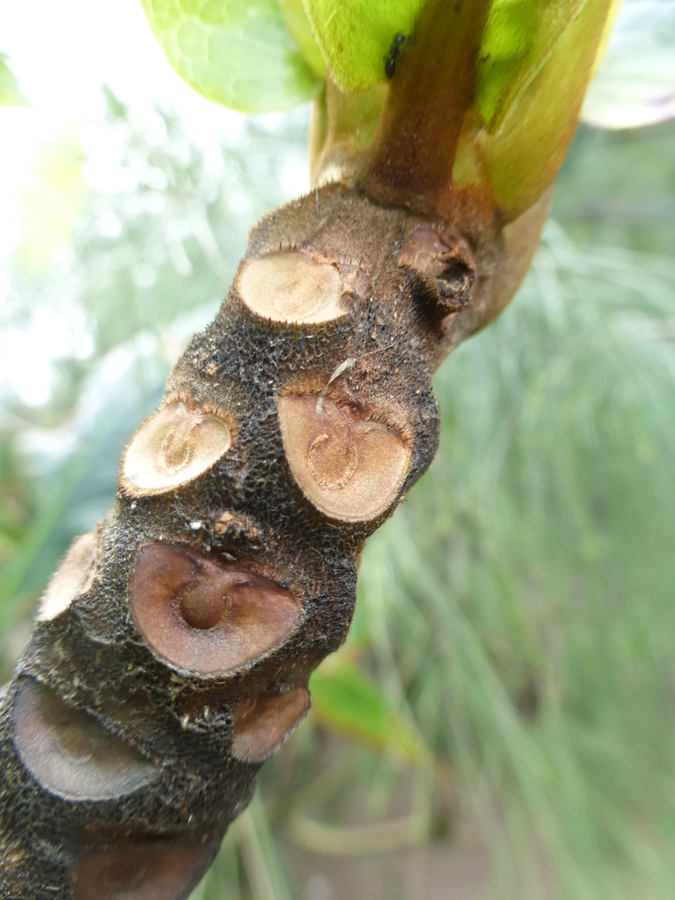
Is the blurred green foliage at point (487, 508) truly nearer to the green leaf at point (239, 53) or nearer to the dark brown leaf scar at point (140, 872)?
the green leaf at point (239, 53)

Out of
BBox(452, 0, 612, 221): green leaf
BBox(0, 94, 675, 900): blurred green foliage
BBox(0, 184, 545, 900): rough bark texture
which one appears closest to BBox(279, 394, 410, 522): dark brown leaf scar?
BBox(0, 184, 545, 900): rough bark texture

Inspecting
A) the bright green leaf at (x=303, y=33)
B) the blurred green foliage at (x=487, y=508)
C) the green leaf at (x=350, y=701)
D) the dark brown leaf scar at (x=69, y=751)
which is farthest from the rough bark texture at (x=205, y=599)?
the green leaf at (x=350, y=701)

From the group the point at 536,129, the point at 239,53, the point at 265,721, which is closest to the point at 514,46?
the point at 536,129

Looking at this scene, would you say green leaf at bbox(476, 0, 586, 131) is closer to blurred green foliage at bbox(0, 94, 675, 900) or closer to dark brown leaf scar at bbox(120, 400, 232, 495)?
dark brown leaf scar at bbox(120, 400, 232, 495)

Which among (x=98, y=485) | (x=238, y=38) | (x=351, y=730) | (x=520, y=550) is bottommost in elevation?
(x=351, y=730)

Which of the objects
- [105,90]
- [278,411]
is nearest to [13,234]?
[105,90]

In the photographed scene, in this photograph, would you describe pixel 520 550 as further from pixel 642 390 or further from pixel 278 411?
pixel 278 411

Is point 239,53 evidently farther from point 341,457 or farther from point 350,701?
point 350,701
